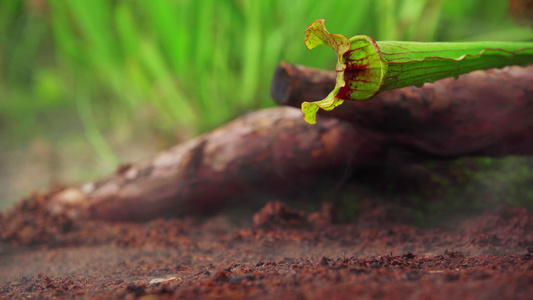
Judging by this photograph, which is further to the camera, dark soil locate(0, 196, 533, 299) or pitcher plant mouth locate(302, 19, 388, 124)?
pitcher plant mouth locate(302, 19, 388, 124)

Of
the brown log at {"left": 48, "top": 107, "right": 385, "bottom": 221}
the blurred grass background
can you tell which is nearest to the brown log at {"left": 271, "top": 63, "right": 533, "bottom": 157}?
the brown log at {"left": 48, "top": 107, "right": 385, "bottom": 221}

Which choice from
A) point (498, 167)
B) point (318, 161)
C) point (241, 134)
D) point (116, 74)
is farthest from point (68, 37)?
point (498, 167)

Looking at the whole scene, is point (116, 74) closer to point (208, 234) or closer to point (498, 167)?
point (208, 234)

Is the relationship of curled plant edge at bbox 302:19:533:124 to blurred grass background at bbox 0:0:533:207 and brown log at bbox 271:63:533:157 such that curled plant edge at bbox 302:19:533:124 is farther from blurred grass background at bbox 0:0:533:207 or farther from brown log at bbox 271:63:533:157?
blurred grass background at bbox 0:0:533:207

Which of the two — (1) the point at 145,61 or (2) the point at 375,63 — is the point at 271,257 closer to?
(2) the point at 375,63

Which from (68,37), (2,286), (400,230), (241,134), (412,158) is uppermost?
(68,37)

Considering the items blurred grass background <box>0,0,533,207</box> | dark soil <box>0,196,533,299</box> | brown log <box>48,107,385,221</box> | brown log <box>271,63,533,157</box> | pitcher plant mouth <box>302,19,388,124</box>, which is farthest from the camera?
blurred grass background <box>0,0,533,207</box>

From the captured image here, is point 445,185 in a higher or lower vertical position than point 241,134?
lower

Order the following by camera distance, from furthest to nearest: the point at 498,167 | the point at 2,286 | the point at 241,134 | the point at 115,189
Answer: the point at 115,189
the point at 241,134
the point at 498,167
the point at 2,286
